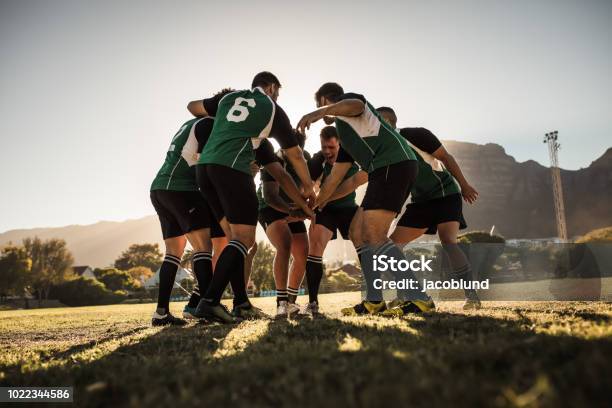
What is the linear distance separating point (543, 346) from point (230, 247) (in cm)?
292

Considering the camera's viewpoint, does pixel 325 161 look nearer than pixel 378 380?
No

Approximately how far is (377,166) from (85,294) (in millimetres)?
48805

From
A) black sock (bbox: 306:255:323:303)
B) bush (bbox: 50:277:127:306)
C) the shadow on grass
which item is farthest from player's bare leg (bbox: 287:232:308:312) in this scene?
bush (bbox: 50:277:127:306)

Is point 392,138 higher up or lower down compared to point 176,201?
higher up

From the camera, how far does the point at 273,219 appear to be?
20.1ft

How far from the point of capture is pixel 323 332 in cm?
311

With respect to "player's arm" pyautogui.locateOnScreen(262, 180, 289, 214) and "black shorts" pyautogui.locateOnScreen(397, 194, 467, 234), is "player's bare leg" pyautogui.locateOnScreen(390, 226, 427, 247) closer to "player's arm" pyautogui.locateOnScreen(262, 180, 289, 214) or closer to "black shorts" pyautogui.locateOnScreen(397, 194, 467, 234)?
A: "black shorts" pyautogui.locateOnScreen(397, 194, 467, 234)

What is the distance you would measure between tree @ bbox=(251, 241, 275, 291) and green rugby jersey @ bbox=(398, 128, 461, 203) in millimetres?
39330

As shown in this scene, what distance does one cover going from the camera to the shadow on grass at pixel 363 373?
1337mm

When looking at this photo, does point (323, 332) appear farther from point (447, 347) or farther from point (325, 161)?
point (325, 161)

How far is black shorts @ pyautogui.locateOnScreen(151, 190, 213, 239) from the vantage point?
5.18m

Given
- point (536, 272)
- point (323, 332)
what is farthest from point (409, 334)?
point (536, 272)

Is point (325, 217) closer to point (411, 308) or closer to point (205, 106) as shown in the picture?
point (411, 308)

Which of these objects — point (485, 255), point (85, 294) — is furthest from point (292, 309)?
point (85, 294)
